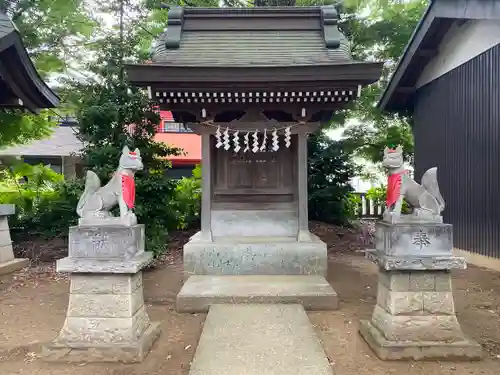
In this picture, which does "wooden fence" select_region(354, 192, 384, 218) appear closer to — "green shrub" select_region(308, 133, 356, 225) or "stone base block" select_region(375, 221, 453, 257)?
"green shrub" select_region(308, 133, 356, 225)

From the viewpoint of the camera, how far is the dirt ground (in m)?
4.27

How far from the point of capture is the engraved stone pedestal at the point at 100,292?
450 cm

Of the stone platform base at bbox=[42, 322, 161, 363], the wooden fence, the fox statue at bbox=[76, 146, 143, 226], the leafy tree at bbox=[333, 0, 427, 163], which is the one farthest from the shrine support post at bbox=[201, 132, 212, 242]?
the wooden fence

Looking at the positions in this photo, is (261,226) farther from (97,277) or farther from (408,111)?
(408,111)

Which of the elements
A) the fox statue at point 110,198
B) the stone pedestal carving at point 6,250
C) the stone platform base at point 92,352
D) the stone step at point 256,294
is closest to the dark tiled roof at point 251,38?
the fox statue at point 110,198

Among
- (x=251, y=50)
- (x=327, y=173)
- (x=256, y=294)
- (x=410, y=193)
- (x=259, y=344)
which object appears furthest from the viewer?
(x=327, y=173)

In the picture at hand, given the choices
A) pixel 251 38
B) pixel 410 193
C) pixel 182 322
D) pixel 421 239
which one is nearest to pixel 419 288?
pixel 421 239

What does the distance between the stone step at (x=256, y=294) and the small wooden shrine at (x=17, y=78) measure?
5.69 meters

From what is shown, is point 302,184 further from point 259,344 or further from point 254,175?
point 259,344

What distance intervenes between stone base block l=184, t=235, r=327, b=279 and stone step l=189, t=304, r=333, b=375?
1988 millimetres

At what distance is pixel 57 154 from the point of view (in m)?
19.3

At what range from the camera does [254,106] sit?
330 inches

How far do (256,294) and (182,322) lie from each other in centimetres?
119

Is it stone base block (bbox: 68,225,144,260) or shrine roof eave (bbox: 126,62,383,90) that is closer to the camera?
stone base block (bbox: 68,225,144,260)
